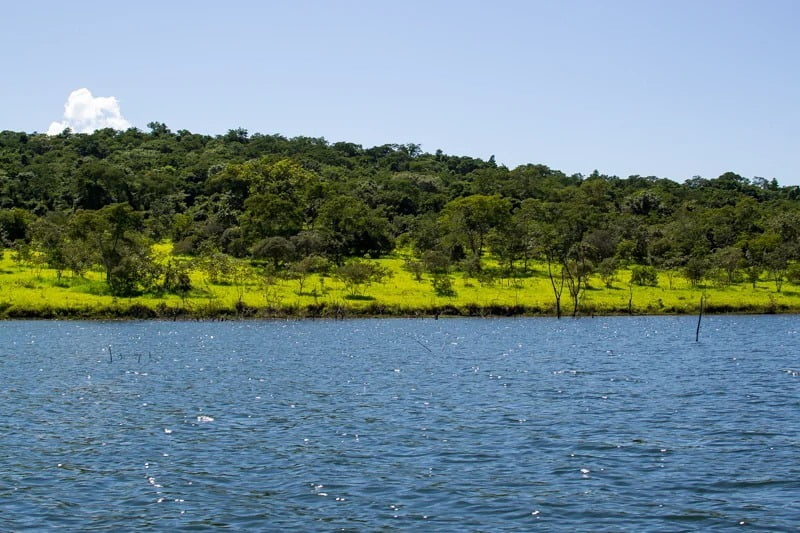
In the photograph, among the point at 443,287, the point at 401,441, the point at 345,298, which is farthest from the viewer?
the point at 443,287

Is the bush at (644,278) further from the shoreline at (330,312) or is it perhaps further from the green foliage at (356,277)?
the green foliage at (356,277)

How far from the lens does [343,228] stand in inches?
4975

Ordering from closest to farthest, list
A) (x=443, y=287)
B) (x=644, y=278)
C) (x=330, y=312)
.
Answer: (x=330, y=312) → (x=443, y=287) → (x=644, y=278)

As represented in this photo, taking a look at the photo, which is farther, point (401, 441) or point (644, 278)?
point (644, 278)

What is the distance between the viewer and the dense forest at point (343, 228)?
102 metres

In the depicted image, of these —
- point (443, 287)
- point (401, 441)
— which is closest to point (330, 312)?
point (443, 287)

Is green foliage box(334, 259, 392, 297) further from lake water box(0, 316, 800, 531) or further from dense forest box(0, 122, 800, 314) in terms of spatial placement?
lake water box(0, 316, 800, 531)

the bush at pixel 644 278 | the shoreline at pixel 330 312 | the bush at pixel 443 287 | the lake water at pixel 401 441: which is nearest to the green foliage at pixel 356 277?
the shoreline at pixel 330 312

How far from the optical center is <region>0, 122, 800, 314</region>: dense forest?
334 feet

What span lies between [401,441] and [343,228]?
10113 centimetres

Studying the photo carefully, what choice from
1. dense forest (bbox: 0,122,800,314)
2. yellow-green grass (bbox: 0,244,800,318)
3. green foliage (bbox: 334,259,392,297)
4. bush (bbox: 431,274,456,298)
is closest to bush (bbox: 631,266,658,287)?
dense forest (bbox: 0,122,800,314)

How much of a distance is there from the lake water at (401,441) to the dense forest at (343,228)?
1961 inches

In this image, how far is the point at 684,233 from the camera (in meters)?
135

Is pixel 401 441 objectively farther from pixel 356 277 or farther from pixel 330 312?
pixel 356 277
